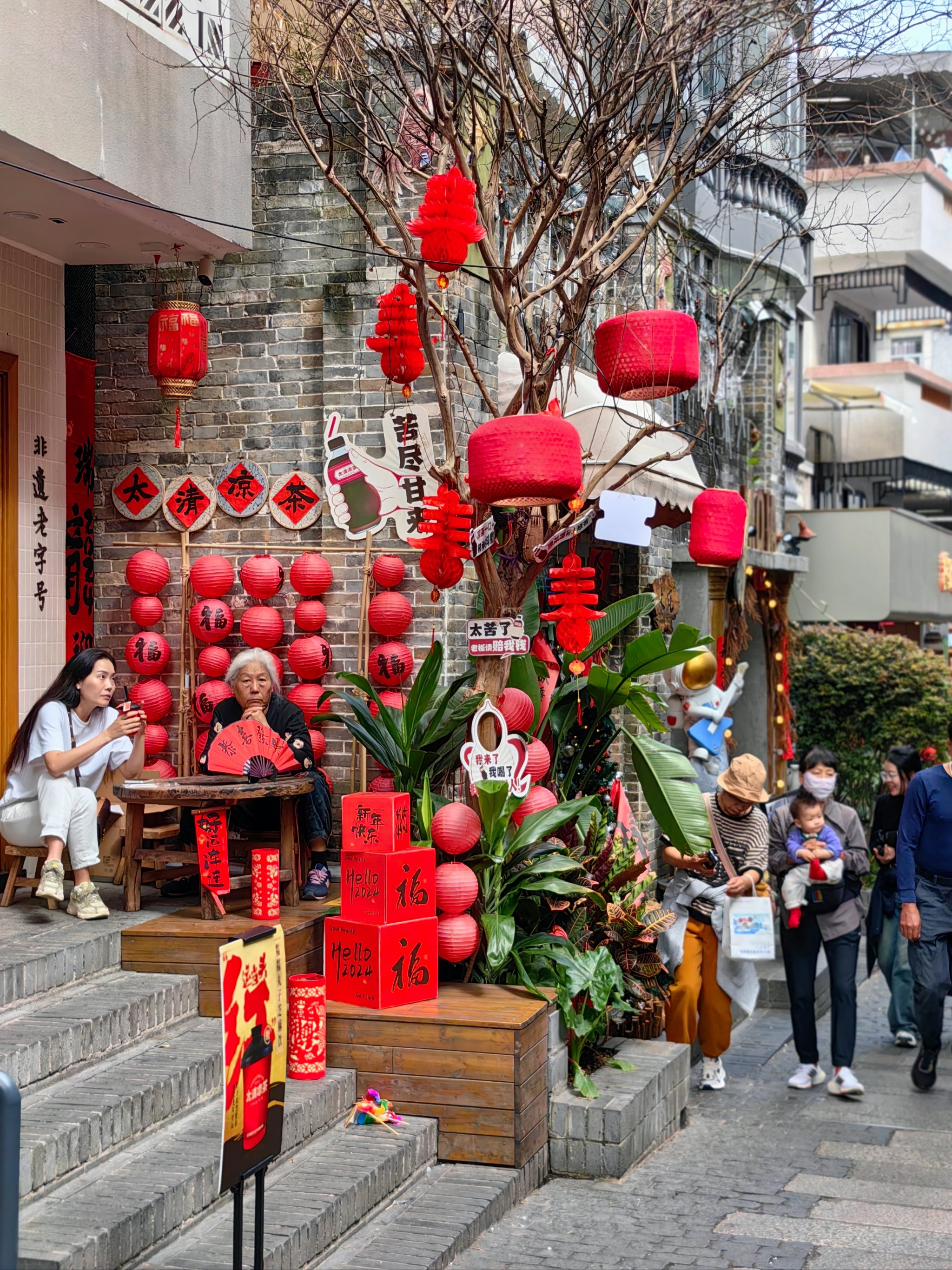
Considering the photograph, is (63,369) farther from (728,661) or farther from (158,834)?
(728,661)

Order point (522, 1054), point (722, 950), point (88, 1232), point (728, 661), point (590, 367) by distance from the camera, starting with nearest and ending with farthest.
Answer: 1. point (88, 1232)
2. point (522, 1054)
3. point (722, 950)
4. point (590, 367)
5. point (728, 661)

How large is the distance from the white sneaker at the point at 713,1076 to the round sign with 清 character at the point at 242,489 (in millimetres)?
4604

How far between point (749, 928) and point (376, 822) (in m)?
2.77

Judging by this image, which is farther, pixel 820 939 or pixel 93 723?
pixel 820 939

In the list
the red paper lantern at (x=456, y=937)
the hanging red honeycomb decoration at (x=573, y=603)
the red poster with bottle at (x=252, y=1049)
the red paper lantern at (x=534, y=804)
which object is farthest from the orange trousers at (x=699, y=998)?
the red poster with bottle at (x=252, y=1049)

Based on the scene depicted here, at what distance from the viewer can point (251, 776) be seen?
25.3 ft

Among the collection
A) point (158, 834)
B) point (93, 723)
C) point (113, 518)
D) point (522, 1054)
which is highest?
point (113, 518)

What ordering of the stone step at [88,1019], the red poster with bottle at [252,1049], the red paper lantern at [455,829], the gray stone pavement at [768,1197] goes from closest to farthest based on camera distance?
the red poster with bottle at [252,1049] → the stone step at [88,1019] → the gray stone pavement at [768,1197] → the red paper lantern at [455,829]

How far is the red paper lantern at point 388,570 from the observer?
9242mm

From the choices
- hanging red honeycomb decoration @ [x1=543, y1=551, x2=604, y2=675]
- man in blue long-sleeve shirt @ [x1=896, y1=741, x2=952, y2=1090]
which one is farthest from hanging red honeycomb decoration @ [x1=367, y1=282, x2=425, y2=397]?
man in blue long-sleeve shirt @ [x1=896, y1=741, x2=952, y2=1090]

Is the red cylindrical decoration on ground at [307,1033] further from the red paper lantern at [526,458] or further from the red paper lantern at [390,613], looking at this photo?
the red paper lantern at [390,613]

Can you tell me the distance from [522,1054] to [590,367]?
23.3 feet

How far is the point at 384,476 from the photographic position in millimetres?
9328

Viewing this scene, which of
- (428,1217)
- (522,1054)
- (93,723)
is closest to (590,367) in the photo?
(93,723)
